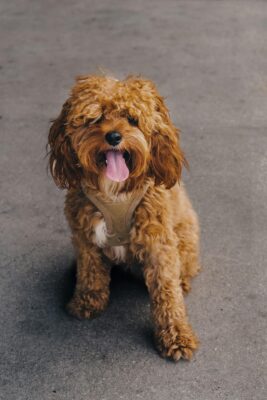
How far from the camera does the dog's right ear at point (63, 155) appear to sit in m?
3.08

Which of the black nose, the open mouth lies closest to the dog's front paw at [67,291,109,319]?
the open mouth

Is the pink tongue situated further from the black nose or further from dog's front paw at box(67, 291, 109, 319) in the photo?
dog's front paw at box(67, 291, 109, 319)

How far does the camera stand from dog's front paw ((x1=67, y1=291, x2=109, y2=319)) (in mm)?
3580

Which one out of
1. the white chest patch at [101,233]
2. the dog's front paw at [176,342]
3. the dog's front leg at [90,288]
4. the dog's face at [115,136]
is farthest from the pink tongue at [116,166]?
the dog's front paw at [176,342]

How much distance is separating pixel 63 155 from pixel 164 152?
44cm

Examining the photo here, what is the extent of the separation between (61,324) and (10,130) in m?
2.23

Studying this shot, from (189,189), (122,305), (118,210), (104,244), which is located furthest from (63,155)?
(189,189)

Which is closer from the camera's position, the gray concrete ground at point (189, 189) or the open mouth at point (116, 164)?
the open mouth at point (116, 164)

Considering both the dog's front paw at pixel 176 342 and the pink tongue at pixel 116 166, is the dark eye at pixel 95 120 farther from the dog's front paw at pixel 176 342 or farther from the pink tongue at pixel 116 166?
the dog's front paw at pixel 176 342

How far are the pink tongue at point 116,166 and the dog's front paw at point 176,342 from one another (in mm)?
801

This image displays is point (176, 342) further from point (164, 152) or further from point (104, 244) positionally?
point (164, 152)

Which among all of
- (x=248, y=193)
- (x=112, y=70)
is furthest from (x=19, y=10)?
(x=248, y=193)

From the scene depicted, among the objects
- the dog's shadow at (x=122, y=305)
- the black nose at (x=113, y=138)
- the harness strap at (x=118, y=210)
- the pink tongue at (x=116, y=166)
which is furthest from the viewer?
the dog's shadow at (x=122, y=305)

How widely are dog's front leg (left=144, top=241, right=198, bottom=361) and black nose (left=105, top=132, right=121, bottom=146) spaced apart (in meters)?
0.60
